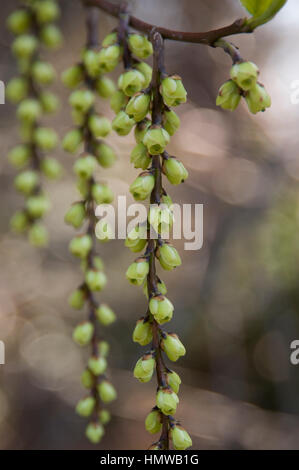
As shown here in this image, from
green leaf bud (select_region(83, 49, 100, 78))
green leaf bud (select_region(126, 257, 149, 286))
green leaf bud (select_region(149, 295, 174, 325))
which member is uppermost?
green leaf bud (select_region(83, 49, 100, 78))

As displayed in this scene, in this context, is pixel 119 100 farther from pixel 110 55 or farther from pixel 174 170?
pixel 174 170

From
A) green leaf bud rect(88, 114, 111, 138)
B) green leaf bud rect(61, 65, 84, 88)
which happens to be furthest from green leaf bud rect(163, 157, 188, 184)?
green leaf bud rect(61, 65, 84, 88)

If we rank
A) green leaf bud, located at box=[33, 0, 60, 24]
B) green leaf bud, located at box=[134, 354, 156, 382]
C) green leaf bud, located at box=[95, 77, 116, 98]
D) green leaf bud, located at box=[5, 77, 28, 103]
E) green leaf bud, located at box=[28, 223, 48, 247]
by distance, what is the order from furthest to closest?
green leaf bud, located at box=[28, 223, 48, 247]
green leaf bud, located at box=[5, 77, 28, 103]
green leaf bud, located at box=[33, 0, 60, 24]
green leaf bud, located at box=[95, 77, 116, 98]
green leaf bud, located at box=[134, 354, 156, 382]

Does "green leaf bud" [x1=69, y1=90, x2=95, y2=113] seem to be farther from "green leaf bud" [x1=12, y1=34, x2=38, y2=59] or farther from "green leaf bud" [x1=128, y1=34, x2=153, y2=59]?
"green leaf bud" [x1=12, y1=34, x2=38, y2=59]

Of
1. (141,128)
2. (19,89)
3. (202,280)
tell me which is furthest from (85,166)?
(202,280)

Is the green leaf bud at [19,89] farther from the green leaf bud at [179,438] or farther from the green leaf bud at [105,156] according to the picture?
the green leaf bud at [179,438]
